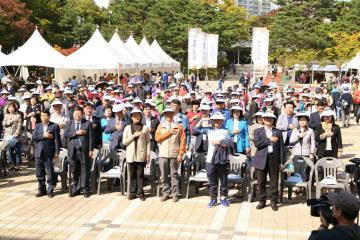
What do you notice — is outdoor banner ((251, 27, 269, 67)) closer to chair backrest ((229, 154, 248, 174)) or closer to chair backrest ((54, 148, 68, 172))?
chair backrest ((229, 154, 248, 174))

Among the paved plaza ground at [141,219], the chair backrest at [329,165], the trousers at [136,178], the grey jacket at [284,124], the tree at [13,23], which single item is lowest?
the paved plaza ground at [141,219]

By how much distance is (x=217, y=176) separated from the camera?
9.42 metres

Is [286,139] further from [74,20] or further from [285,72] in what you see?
[74,20]

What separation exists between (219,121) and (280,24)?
4302 centimetres

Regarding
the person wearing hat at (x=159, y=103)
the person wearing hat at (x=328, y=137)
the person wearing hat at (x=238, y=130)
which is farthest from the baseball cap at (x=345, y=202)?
the person wearing hat at (x=159, y=103)

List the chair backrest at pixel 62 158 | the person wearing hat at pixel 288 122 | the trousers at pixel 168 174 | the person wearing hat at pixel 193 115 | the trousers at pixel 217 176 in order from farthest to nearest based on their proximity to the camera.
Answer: the person wearing hat at pixel 193 115 < the person wearing hat at pixel 288 122 < the chair backrest at pixel 62 158 < the trousers at pixel 168 174 < the trousers at pixel 217 176

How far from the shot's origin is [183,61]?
55188 mm

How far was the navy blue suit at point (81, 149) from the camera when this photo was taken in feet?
32.6

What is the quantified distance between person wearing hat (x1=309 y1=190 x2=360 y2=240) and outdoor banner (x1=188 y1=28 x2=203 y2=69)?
2560cm

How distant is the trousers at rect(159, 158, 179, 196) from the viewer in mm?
9719

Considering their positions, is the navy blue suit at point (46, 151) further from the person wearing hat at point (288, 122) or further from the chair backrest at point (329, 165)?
the chair backrest at point (329, 165)

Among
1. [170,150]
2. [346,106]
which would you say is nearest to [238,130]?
[170,150]

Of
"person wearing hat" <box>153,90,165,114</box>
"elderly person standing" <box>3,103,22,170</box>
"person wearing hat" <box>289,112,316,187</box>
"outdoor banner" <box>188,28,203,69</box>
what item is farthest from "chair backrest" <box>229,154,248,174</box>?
"outdoor banner" <box>188,28,203,69</box>

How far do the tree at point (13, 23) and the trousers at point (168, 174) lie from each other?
33681mm
